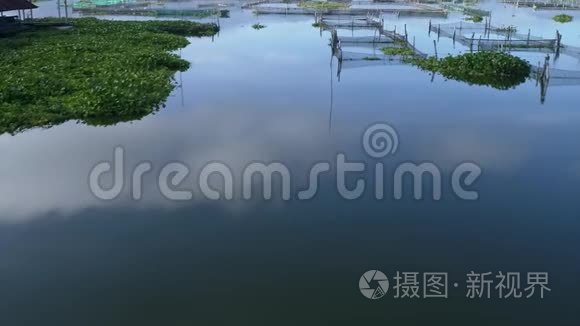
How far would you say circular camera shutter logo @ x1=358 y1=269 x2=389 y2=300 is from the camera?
5.83 metres

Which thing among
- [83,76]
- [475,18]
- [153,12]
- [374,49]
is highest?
[153,12]

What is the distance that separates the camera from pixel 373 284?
5.99m

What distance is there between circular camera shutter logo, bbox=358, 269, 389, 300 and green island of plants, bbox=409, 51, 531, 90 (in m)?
11.6

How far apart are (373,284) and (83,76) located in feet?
38.5

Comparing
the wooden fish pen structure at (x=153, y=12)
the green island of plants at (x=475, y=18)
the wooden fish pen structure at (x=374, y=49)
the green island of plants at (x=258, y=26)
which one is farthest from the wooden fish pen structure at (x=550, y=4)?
the wooden fish pen structure at (x=153, y=12)

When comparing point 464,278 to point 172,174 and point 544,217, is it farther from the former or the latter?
point 172,174

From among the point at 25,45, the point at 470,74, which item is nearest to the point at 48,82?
the point at 25,45

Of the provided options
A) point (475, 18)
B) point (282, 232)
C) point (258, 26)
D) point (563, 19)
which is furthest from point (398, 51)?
point (563, 19)

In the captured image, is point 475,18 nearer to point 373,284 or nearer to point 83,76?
point 83,76

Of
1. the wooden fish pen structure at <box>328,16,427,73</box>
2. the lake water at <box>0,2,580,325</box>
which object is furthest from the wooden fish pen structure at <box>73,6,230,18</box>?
the lake water at <box>0,2,580,325</box>

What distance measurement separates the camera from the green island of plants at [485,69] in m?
16.5

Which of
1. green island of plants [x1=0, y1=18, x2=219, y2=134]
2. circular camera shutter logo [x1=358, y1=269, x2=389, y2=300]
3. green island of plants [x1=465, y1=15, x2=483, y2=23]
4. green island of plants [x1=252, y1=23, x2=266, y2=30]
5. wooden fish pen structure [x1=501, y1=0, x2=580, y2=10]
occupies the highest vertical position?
wooden fish pen structure [x1=501, y1=0, x2=580, y2=10]

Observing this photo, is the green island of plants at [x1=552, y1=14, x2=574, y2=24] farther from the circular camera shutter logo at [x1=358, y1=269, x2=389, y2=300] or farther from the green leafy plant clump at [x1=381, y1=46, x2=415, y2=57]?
the circular camera shutter logo at [x1=358, y1=269, x2=389, y2=300]

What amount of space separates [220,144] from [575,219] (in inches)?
242
